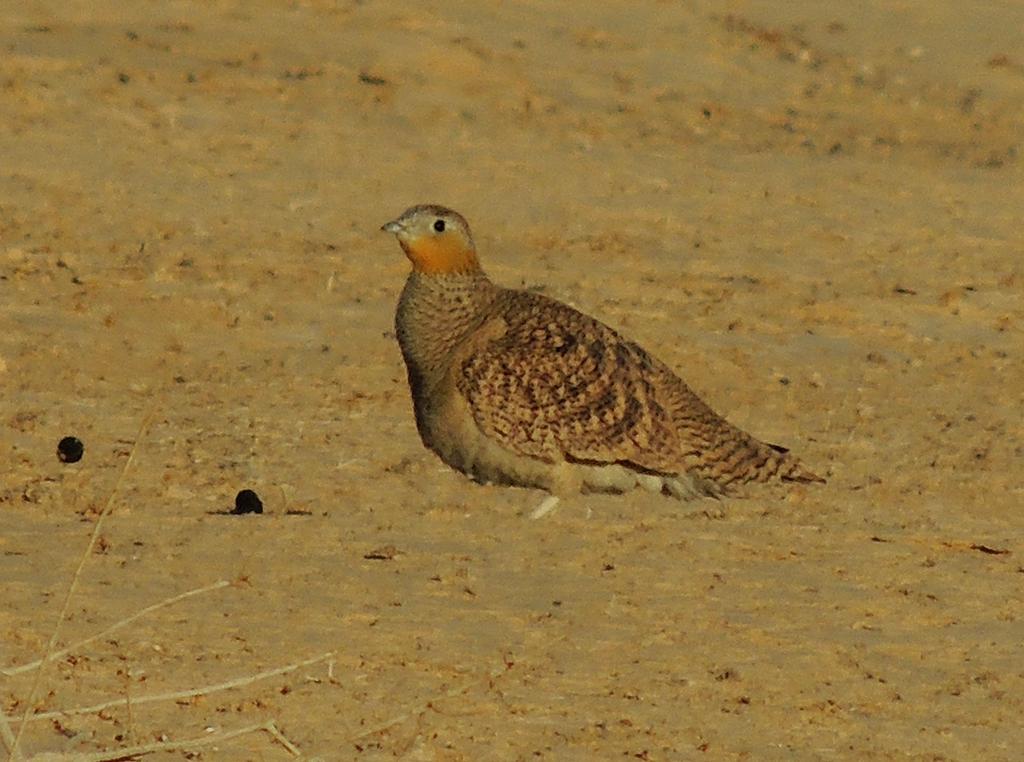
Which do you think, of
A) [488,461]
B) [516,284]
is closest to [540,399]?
[488,461]

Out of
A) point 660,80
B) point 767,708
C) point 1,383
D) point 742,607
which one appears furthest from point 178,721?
point 660,80

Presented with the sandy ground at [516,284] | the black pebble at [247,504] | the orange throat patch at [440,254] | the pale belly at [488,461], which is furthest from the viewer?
the orange throat patch at [440,254]

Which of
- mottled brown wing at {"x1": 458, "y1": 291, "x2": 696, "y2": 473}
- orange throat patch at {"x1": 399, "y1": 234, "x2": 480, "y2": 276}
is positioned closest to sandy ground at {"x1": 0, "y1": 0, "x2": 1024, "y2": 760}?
mottled brown wing at {"x1": 458, "y1": 291, "x2": 696, "y2": 473}

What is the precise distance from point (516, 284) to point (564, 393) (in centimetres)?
276

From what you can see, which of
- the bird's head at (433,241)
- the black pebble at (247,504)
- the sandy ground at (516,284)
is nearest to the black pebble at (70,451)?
the sandy ground at (516,284)

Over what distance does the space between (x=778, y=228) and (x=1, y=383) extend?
438 cm

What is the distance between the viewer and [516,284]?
411 inches

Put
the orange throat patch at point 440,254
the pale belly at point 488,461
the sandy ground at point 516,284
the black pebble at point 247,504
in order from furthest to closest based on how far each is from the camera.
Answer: the orange throat patch at point 440,254 < the pale belly at point 488,461 < the black pebble at point 247,504 < the sandy ground at point 516,284

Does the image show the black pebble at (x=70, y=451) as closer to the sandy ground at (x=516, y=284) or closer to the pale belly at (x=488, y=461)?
the sandy ground at (x=516, y=284)

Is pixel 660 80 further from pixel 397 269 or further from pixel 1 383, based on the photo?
pixel 1 383

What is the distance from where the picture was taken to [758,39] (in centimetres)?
1498

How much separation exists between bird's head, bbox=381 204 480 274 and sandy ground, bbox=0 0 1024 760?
27.2 inches

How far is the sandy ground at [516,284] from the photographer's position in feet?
19.5

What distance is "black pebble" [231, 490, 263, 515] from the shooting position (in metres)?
7.32
